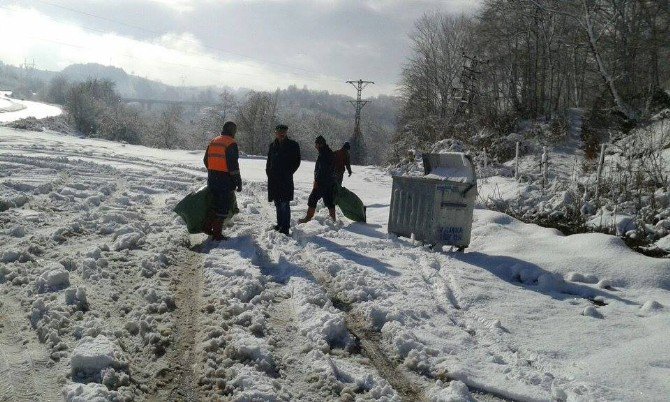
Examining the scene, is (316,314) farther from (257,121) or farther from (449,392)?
(257,121)

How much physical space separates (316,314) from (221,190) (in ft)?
11.8

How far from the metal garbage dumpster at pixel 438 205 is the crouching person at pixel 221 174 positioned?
266 cm

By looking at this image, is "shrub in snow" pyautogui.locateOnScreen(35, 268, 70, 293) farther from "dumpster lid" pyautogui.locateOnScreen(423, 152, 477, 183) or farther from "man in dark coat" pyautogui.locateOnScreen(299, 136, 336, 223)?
"dumpster lid" pyautogui.locateOnScreen(423, 152, 477, 183)

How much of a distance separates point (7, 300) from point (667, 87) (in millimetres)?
31165

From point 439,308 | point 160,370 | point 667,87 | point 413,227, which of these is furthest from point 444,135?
point 160,370

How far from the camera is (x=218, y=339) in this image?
13.8 feet

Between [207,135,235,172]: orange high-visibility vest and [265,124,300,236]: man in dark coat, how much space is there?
3.33ft

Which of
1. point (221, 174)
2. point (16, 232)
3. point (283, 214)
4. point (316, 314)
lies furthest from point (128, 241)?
point (316, 314)

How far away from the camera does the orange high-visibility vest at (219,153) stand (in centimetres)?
777

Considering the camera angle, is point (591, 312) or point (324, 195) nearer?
point (591, 312)

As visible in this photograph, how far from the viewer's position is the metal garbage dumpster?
780 cm

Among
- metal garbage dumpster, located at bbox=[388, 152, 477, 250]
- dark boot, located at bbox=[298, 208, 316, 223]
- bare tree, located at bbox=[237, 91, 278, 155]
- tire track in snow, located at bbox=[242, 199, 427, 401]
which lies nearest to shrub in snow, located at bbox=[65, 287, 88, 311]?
tire track in snow, located at bbox=[242, 199, 427, 401]

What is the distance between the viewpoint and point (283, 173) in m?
8.66

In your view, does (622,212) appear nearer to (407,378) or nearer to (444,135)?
(407,378)
